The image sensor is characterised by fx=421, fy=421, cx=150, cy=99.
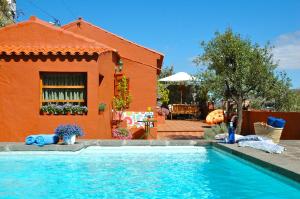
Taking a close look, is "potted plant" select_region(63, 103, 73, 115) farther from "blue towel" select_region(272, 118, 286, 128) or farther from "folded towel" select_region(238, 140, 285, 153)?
"blue towel" select_region(272, 118, 286, 128)

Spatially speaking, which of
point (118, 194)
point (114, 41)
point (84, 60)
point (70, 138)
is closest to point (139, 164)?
point (70, 138)

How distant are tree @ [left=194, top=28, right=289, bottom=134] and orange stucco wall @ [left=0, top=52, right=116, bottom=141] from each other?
15.4 feet

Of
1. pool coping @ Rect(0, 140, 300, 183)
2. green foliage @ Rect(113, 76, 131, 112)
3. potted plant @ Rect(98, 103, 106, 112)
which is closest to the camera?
pool coping @ Rect(0, 140, 300, 183)

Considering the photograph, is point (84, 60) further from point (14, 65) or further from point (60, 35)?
point (14, 65)

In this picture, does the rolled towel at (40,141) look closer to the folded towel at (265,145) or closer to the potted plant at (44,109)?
the potted plant at (44,109)

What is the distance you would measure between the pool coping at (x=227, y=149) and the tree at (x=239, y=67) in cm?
271

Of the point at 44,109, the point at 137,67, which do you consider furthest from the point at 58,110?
the point at 137,67

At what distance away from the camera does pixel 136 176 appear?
10.8 metres

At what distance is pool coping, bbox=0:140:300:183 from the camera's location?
961cm

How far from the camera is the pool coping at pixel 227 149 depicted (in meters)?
9.61

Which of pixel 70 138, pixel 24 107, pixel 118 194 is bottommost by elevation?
pixel 118 194

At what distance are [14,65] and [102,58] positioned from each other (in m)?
3.36

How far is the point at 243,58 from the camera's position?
53.9ft

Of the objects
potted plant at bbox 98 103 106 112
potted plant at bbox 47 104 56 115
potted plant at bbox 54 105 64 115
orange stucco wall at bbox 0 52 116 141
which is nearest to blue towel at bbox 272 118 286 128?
potted plant at bbox 98 103 106 112
